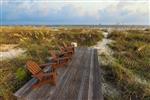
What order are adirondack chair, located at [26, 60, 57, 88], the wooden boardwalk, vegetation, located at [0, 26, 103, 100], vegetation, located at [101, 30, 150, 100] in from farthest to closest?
vegetation, located at [101, 30, 150, 100], vegetation, located at [0, 26, 103, 100], adirondack chair, located at [26, 60, 57, 88], the wooden boardwalk

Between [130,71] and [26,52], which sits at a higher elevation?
[26,52]

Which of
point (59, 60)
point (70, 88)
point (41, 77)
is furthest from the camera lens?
point (59, 60)

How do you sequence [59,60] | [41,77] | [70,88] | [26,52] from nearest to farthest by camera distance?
[70,88]
[41,77]
[59,60]
[26,52]

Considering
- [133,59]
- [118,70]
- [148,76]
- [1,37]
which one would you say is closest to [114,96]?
[118,70]

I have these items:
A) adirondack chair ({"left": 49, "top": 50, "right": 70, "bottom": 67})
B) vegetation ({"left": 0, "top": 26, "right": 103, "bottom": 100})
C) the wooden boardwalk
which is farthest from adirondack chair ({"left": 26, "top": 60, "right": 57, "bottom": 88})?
adirondack chair ({"left": 49, "top": 50, "right": 70, "bottom": 67})

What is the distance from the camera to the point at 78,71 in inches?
296

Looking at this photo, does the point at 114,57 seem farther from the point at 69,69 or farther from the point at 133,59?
the point at 69,69

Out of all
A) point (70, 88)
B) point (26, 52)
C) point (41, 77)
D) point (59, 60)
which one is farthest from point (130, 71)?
point (26, 52)

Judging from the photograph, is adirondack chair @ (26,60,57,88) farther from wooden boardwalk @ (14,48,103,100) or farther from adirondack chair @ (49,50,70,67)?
adirondack chair @ (49,50,70,67)

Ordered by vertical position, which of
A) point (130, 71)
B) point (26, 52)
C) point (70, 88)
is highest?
point (26, 52)

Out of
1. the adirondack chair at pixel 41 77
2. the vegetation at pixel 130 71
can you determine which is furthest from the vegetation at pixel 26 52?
the vegetation at pixel 130 71

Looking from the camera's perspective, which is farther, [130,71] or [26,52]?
[26,52]

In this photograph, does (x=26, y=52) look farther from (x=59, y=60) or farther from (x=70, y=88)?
(x=70, y=88)

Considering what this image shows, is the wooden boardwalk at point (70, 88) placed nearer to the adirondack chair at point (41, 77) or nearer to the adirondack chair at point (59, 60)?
the adirondack chair at point (41, 77)
